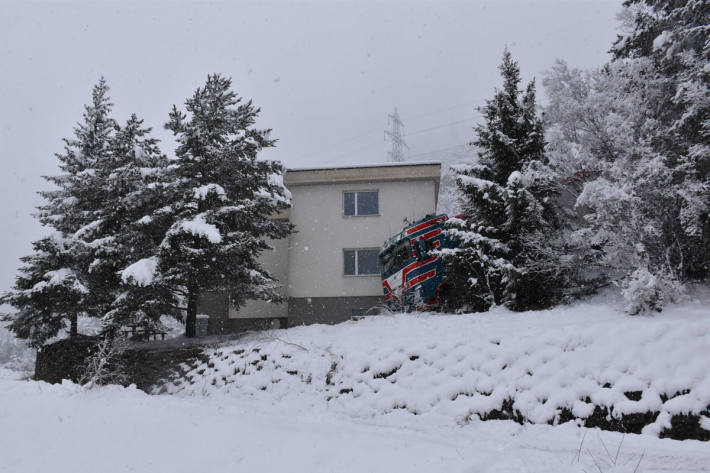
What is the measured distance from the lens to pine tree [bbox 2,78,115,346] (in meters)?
15.6

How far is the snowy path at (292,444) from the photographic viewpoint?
14.6 ft

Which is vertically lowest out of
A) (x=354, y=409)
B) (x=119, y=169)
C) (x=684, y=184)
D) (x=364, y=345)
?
(x=354, y=409)

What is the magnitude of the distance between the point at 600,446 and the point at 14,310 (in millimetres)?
21623

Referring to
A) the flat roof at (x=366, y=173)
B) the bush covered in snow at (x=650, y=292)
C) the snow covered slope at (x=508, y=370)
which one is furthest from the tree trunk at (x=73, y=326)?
the bush covered in snow at (x=650, y=292)

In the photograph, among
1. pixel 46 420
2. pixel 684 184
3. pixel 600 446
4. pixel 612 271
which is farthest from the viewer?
pixel 612 271

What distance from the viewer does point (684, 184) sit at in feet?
29.1

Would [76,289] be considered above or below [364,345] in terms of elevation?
above

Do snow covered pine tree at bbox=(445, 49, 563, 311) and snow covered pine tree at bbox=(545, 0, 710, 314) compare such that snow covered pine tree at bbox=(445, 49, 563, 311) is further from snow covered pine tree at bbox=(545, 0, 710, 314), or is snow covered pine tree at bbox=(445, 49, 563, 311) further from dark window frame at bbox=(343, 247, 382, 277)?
dark window frame at bbox=(343, 247, 382, 277)

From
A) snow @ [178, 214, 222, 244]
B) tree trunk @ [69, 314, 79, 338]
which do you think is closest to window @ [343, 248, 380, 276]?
snow @ [178, 214, 222, 244]

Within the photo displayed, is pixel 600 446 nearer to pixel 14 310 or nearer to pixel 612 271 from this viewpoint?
pixel 612 271

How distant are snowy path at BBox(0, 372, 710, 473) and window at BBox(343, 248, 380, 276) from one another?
11941 millimetres

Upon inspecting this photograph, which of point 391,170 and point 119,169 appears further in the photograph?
point 391,170

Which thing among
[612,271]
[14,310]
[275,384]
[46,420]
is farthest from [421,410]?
[14,310]

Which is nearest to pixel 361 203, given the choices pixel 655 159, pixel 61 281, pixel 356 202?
pixel 356 202
